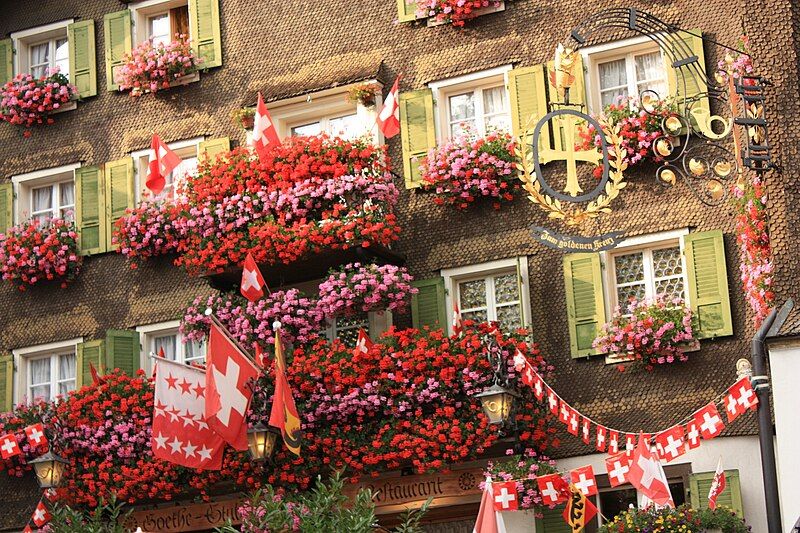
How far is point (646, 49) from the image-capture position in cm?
2250

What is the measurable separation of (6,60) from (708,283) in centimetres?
1179

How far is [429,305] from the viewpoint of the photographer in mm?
22891

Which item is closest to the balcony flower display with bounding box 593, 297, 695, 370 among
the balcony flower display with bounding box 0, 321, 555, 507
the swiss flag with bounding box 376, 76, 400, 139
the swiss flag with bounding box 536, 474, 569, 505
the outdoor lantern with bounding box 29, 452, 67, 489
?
the balcony flower display with bounding box 0, 321, 555, 507

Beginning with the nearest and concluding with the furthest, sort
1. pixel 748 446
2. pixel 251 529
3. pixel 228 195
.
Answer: pixel 251 529 → pixel 748 446 → pixel 228 195

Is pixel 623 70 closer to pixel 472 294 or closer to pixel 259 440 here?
pixel 472 294

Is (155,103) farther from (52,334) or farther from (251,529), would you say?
(251,529)

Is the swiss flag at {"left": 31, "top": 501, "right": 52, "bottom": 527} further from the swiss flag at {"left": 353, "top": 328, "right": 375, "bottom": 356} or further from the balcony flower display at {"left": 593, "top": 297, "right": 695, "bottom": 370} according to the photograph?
the balcony flower display at {"left": 593, "top": 297, "right": 695, "bottom": 370}

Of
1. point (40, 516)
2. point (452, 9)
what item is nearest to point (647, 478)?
point (452, 9)

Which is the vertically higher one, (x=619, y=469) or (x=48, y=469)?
(x=48, y=469)

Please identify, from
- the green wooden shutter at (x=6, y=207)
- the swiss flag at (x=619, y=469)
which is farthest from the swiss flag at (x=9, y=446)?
the swiss flag at (x=619, y=469)

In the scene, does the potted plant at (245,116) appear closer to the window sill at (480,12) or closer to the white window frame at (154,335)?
the window sill at (480,12)

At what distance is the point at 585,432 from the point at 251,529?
6013 millimetres

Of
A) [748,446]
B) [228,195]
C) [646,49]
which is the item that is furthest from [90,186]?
[748,446]

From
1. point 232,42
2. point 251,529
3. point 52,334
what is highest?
point 232,42
